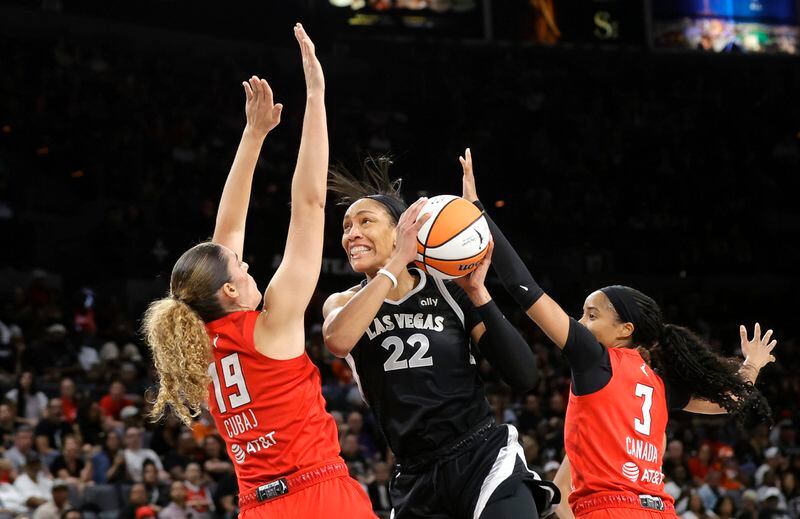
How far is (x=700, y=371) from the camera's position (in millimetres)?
4742

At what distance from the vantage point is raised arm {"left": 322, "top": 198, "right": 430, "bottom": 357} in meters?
3.60

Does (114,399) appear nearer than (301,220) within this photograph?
No

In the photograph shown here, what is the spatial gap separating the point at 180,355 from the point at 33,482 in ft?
21.9

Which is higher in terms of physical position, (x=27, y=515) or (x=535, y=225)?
(x=535, y=225)

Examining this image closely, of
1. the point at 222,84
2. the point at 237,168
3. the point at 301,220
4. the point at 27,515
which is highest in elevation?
the point at 222,84

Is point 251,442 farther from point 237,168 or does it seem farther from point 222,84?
point 222,84

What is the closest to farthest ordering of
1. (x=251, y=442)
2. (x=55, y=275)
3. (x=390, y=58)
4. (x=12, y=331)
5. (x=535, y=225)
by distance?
(x=251, y=442), (x=12, y=331), (x=55, y=275), (x=535, y=225), (x=390, y=58)

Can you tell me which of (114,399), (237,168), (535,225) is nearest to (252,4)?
(535,225)

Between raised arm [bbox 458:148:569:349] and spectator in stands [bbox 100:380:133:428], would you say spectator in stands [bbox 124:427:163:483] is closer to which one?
spectator in stands [bbox 100:380:133:428]

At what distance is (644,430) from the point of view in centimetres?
441

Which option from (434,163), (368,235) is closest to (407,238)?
(368,235)

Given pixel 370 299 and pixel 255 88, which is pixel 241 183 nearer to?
pixel 255 88

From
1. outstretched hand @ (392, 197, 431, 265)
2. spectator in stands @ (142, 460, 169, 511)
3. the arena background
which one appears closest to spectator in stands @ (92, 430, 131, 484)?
the arena background

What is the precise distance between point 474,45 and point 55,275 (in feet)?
36.1
